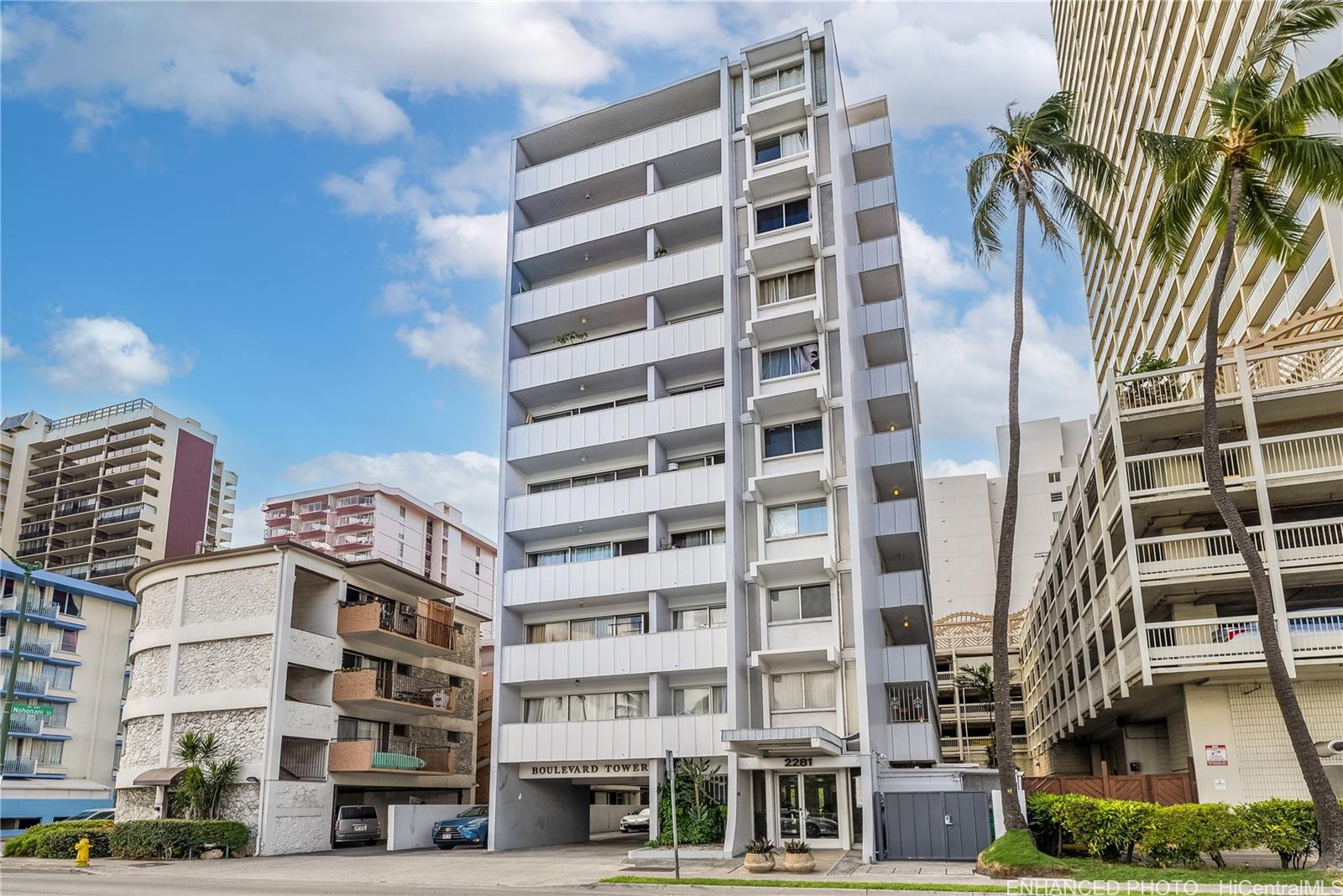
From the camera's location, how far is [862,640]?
3042 cm

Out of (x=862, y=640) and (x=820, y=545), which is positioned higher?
(x=820, y=545)

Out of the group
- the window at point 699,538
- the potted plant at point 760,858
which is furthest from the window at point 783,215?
the potted plant at point 760,858

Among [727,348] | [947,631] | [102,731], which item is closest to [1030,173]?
[727,348]

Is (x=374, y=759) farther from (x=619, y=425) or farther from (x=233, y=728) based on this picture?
(x=619, y=425)

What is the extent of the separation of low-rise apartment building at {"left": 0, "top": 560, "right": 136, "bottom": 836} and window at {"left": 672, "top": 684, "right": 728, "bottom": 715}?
122 ft

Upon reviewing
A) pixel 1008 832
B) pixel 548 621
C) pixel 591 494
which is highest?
pixel 591 494

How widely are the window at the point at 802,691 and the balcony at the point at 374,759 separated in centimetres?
1679

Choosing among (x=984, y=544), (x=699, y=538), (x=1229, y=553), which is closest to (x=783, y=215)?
(x=699, y=538)

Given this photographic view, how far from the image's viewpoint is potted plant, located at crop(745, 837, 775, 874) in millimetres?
25141

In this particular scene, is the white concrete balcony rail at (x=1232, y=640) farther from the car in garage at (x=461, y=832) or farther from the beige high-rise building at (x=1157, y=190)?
the car in garage at (x=461, y=832)

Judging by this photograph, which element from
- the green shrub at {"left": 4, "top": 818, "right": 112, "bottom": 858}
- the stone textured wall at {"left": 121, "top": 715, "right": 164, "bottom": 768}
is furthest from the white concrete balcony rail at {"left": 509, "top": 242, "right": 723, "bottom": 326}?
the green shrub at {"left": 4, "top": 818, "right": 112, "bottom": 858}

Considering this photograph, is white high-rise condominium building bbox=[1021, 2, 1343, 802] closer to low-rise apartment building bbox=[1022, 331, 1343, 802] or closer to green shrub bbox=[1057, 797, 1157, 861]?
low-rise apartment building bbox=[1022, 331, 1343, 802]

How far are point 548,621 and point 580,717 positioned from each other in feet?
13.0

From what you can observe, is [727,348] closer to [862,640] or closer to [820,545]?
[820,545]
